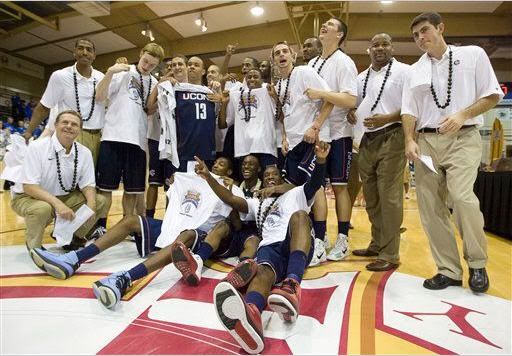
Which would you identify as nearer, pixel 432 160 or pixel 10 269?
pixel 432 160

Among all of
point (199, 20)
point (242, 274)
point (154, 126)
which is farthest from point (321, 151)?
point (199, 20)

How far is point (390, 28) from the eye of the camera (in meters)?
9.58

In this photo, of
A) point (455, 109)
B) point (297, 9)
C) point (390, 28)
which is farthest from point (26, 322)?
point (390, 28)

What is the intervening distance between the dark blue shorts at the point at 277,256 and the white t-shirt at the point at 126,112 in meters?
1.91

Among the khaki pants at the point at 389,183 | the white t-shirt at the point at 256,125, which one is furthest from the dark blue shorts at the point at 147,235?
the khaki pants at the point at 389,183

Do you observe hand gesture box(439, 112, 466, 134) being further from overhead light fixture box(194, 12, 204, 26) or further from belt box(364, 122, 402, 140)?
overhead light fixture box(194, 12, 204, 26)

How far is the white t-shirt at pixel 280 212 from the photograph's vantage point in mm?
2600

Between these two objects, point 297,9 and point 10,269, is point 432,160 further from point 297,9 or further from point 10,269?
point 297,9

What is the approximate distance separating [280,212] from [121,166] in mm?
1909

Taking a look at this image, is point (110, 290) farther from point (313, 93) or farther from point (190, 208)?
point (313, 93)

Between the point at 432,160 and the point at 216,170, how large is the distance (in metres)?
1.76

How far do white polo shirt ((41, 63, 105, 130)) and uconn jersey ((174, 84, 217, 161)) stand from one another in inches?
32.1

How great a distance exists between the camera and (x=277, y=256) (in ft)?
8.12

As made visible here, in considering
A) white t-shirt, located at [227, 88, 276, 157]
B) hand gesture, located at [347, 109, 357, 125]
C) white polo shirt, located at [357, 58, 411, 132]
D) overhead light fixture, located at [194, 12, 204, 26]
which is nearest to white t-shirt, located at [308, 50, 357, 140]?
hand gesture, located at [347, 109, 357, 125]
